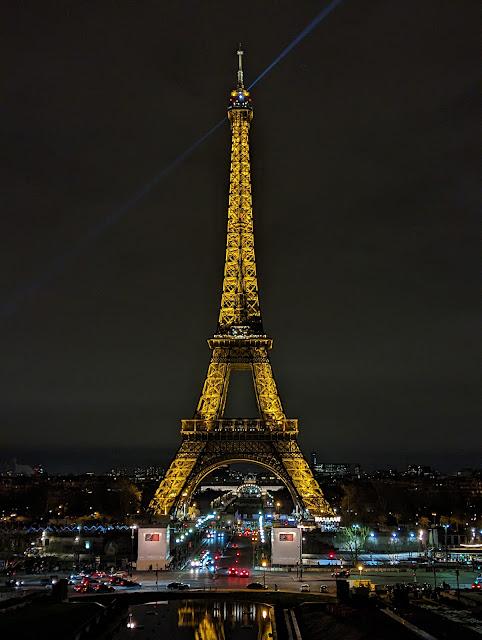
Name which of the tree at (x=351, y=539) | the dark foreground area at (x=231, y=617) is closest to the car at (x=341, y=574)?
the dark foreground area at (x=231, y=617)

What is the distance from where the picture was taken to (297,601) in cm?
4203

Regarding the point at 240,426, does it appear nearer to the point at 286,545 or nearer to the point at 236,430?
the point at 236,430

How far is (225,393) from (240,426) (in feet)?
14.0

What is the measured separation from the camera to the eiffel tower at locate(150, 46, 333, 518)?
242ft

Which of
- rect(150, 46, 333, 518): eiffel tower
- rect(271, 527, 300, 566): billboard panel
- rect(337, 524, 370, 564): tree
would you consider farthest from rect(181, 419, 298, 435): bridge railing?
rect(271, 527, 300, 566): billboard panel

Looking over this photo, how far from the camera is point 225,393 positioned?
7900cm

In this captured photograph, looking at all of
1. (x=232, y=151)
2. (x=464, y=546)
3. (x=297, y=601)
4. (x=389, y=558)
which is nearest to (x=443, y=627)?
(x=297, y=601)

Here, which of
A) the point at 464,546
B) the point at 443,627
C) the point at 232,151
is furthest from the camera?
the point at 232,151

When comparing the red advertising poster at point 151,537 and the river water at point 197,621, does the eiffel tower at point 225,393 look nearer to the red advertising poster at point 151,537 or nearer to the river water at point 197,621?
the red advertising poster at point 151,537

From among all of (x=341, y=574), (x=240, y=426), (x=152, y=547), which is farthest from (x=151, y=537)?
(x=240, y=426)

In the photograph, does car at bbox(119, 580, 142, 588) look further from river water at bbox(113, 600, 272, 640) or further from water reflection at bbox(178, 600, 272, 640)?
water reflection at bbox(178, 600, 272, 640)

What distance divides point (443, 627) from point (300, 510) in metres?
41.1

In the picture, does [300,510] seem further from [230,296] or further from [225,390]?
[230,296]

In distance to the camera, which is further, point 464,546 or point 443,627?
point 464,546
